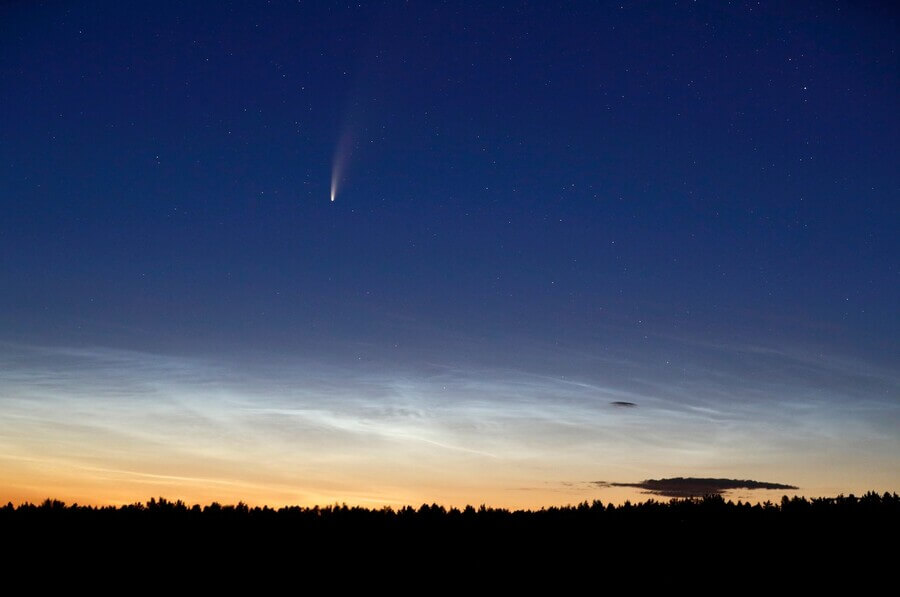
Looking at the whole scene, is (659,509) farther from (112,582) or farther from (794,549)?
(112,582)

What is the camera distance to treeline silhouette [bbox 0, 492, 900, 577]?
28.8 metres

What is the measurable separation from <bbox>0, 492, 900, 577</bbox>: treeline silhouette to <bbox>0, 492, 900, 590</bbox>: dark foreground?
5 cm

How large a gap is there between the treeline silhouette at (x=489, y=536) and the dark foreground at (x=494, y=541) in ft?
0.17

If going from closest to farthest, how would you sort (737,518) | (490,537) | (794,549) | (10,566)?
(794,549), (10,566), (737,518), (490,537)

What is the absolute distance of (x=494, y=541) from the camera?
112 feet

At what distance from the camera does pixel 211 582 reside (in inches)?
1154

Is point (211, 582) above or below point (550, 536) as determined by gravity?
below

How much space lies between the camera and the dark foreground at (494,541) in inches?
1103

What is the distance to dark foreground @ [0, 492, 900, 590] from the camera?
28.0m

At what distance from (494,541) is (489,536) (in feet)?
3.23

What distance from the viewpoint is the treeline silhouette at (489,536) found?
2884cm

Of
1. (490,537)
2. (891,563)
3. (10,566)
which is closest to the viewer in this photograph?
(891,563)

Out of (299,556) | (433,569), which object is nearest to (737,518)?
(433,569)

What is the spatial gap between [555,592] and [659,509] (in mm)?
10252
